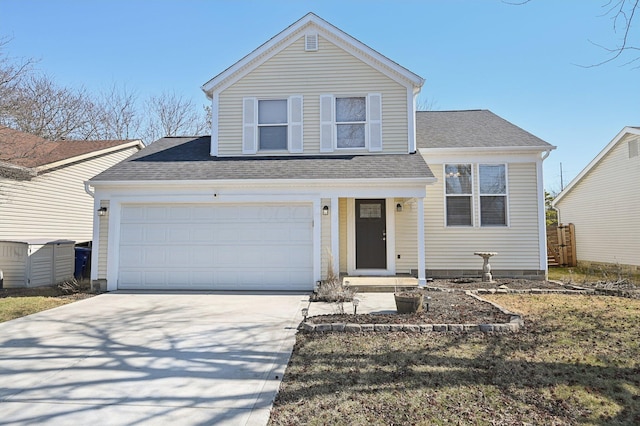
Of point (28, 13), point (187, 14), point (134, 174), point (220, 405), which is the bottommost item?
point (220, 405)

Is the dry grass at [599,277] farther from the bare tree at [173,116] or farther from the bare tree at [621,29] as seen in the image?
the bare tree at [173,116]

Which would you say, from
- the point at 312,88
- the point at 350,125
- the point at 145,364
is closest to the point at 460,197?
the point at 350,125

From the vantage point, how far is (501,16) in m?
6.96

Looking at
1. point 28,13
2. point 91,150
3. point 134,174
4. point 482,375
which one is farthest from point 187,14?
point 482,375

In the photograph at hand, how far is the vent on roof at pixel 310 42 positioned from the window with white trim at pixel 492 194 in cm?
597

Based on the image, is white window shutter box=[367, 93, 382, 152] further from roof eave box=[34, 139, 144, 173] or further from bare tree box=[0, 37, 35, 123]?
roof eave box=[34, 139, 144, 173]

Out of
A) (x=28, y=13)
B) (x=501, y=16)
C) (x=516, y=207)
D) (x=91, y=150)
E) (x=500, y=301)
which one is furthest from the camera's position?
(x=91, y=150)

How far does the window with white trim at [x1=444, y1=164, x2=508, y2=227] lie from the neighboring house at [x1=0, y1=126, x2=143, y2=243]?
12.8 metres

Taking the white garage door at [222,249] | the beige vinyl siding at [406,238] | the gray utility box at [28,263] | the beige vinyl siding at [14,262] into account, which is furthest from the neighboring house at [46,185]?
the beige vinyl siding at [406,238]

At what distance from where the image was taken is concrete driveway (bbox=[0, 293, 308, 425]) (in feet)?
11.0

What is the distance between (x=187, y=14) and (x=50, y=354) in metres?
8.95

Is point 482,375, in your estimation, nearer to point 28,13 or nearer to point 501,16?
point 501,16

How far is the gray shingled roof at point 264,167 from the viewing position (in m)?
9.62

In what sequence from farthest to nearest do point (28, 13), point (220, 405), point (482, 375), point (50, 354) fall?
point (28, 13) < point (50, 354) < point (482, 375) < point (220, 405)
